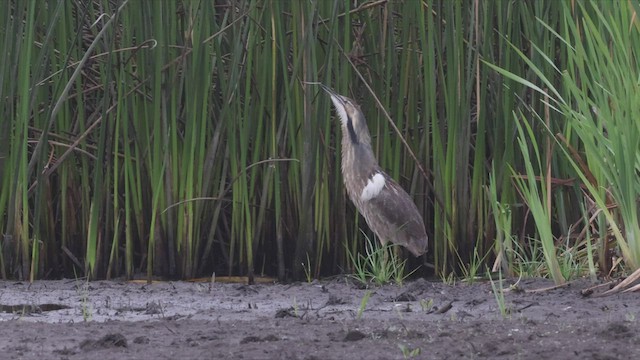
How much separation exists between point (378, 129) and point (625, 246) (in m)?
2.03

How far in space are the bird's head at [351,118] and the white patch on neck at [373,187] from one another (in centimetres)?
20

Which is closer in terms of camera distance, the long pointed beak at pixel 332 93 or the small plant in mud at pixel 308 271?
the long pointed beak at pixel 332 93

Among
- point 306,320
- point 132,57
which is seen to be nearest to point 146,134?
point 132,57

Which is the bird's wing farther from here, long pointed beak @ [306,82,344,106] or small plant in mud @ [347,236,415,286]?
long pointed beak @ [306,82,344,106]

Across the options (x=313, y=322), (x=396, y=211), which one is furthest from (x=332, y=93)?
(x=313, y=322)

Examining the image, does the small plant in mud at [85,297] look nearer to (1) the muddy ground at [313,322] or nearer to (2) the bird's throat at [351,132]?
(1) the muddy ground at [313,322]

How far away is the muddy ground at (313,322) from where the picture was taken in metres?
3.47

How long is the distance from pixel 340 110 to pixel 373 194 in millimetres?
475

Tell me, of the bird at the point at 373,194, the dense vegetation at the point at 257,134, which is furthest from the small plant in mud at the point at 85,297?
the bird at the point at 373,194

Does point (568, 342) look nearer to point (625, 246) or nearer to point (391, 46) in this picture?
point (625, 246)

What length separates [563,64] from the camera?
6.21 metres

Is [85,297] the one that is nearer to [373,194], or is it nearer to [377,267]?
[377,267]

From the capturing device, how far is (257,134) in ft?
20.3

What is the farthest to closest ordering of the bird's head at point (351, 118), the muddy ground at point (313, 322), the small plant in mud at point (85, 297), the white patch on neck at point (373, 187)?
the white patch on neck at point (373, 187), the bird's head at point (351, 118), the small plant in mud at point (85, 297), the muddy ground at point (313, 322)
